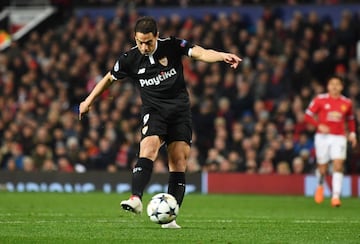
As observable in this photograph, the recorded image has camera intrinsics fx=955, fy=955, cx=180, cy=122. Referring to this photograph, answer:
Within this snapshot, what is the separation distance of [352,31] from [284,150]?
3.86m

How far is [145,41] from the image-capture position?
9.91 metres

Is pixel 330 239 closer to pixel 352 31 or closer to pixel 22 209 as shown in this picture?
pixel 22 209

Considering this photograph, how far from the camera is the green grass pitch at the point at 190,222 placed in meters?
9.08

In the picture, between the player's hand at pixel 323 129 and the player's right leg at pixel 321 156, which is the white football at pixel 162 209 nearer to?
the player's hand at pixel 323 129

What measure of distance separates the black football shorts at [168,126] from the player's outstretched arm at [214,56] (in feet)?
2.30

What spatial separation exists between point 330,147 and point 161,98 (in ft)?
20.9

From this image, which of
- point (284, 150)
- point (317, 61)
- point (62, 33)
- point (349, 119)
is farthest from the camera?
point (62, 33)

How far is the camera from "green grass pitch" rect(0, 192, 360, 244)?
9078 millimetres

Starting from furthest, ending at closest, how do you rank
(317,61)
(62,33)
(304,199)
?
(62,33) < (317,61) < (304,199)

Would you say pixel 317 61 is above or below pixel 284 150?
above

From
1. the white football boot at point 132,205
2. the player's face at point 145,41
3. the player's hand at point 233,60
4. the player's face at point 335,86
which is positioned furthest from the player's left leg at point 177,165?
the player's face at point 335,86

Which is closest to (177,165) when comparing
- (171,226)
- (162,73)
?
(171,226)

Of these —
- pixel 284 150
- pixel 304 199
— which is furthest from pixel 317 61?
pixel 304 199

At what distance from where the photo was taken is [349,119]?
1595 cm
